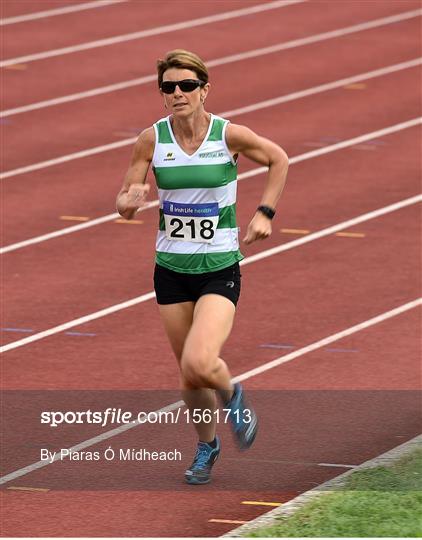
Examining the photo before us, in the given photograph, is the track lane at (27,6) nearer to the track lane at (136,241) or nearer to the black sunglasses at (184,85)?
the track lane at (136,241)

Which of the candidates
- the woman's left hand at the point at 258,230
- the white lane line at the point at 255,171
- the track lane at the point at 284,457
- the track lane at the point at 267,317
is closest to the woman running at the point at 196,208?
the woman's left hand at the point at 258,230

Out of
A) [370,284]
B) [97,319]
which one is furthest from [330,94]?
Result: [97,319]

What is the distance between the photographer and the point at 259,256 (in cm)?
1416

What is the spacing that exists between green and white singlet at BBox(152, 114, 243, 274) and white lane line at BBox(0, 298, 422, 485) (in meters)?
1.37

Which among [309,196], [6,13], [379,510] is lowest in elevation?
[379,510]

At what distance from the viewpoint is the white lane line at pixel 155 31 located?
22.6 metres

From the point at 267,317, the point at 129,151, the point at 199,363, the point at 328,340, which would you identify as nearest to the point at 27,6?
the point at 129,151

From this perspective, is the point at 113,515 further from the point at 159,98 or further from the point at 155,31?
the point at 155,31

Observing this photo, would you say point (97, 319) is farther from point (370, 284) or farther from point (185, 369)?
point (185, 369)

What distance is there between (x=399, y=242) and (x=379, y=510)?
730cm

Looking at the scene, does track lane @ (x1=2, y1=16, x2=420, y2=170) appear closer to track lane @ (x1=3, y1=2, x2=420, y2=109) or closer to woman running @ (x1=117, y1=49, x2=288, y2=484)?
track lane @ (x1=3, y1=2, x2=420, y2=109)

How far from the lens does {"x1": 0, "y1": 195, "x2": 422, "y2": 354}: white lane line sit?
11734 mm

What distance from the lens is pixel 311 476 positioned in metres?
8.67

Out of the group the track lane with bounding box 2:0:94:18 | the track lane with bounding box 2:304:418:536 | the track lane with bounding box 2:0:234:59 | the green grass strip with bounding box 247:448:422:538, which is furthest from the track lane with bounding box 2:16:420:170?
the green grass strip with bounding box 247:448:422:538
